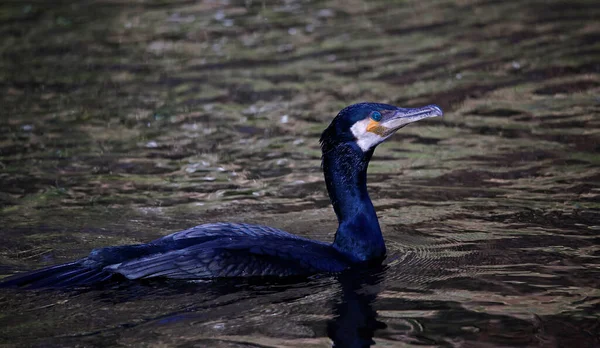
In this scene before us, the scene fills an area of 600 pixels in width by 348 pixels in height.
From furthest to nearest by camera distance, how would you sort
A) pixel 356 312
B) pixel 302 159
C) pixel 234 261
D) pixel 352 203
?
pixel 302 159 < pixel 352 203 < pixel 234 261 < pixel 356 312

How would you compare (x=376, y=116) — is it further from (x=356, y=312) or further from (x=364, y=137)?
(x=356, y=312)

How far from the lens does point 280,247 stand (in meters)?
7.28

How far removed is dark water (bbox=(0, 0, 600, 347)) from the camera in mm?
6559

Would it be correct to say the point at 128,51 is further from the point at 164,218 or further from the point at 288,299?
the point at 288,299

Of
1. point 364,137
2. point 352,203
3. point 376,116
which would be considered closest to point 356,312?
point 352,203

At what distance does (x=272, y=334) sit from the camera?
20.6 ft

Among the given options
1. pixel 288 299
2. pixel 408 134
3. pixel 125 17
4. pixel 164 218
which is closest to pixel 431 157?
pixel 408 134

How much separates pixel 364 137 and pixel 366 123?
11cm

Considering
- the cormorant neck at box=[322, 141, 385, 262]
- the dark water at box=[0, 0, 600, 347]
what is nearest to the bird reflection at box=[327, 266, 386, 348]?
the dark water at box=[0, 0, 600, 347]

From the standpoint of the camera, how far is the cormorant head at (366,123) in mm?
7555

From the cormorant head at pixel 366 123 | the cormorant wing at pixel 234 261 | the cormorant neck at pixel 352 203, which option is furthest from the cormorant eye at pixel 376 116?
the cormorant wing at pixel 234 261

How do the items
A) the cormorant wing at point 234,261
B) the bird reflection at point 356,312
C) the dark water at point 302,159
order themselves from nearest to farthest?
1. the bird reflection at point 356,312
2. the dark water at point 302,159
3. the cormorant wing at point 234,261

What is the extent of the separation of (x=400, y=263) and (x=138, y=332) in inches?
91.1

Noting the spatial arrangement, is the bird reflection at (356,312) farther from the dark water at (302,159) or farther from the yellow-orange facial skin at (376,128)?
the yellow-orange facial skin at (376,128)
